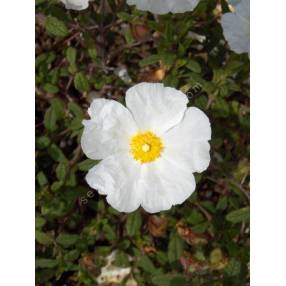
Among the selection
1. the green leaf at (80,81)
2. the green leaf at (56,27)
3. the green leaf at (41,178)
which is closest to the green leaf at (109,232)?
the green leaf at (41,178)

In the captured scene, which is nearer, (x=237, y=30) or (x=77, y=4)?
(x=237, y=30)

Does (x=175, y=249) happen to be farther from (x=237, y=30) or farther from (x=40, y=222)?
(x=237, y=30)

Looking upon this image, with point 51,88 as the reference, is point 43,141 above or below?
below

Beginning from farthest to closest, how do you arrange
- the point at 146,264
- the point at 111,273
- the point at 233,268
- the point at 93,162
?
the point at 111,273 → the point at 146,264 → the point at 233,268 → the point at 93,162

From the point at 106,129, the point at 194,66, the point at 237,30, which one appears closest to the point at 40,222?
Answer: the point at 106,129

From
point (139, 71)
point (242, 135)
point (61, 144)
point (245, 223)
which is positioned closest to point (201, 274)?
point (245, 223)

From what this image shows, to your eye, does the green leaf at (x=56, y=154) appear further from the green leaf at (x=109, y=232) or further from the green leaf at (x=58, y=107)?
the green leaf at (x=109, y=232)

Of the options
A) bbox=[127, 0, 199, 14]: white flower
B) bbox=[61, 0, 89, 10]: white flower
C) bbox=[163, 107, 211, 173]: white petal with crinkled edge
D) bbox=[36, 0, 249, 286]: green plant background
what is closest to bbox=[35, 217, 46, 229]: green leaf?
bbox=[36, 0, 249, 286]: green plant background
